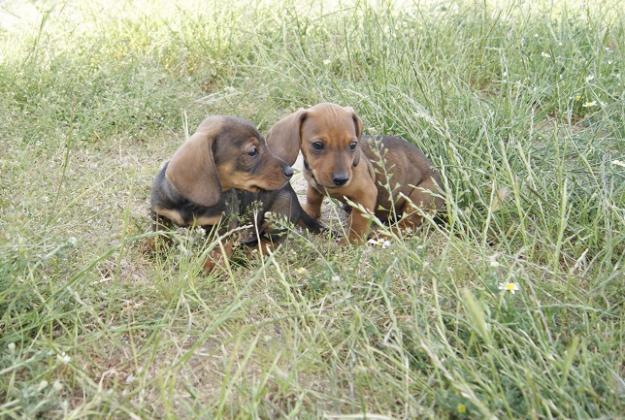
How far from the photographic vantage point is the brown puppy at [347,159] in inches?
168

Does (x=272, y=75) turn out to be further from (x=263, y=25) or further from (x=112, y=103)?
(x=112, y=103)

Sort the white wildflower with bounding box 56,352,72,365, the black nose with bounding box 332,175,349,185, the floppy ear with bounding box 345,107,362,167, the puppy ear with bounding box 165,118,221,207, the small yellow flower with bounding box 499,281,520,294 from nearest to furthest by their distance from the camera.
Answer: the white wildflower with bounding box 56,352,72,365 < the small yellow flower with bounding box 499,281,520,294 < the puppy ear with bounding box 165,118,221,207 < the black nose with bounding box 332,175,349,185 < the floppy ear with bounding box 345,107,362,167

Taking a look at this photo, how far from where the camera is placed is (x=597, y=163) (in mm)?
4191

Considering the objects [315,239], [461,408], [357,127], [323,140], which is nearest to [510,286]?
[461,408]

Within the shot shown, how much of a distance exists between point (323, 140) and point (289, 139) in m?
0.20

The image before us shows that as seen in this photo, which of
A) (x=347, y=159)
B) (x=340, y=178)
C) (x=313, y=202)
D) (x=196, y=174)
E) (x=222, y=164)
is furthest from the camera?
(x=313, y=202)

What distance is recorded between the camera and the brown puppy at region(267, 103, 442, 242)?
4.26 metres

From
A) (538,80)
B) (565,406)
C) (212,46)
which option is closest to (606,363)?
(565,406)

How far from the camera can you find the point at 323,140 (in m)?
4.28

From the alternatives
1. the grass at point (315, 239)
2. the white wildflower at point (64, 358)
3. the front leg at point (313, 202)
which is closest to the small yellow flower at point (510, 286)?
the grass at point (315, 239)

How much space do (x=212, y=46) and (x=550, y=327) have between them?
14.8 ft

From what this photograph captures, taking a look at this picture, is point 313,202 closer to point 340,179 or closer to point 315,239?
point 315,239

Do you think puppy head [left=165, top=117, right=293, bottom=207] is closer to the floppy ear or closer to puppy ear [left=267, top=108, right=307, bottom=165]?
puppy ear [left=267, top=108, right=307, bottom=165]

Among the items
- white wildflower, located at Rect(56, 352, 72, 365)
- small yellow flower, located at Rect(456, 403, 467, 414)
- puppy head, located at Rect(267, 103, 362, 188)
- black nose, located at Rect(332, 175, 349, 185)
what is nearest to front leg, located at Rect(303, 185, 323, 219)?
puppy head, located at Rect(267, 103, 362, 188)
